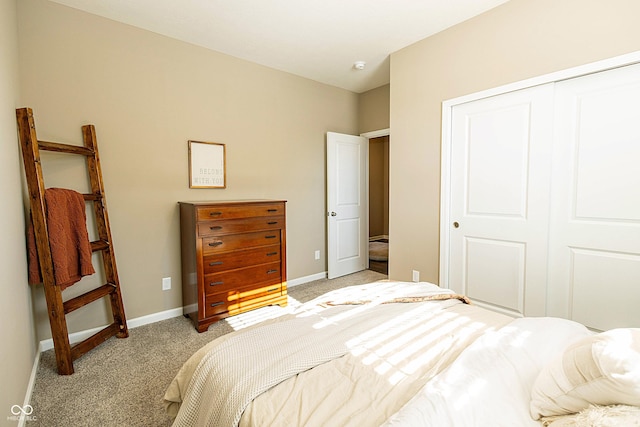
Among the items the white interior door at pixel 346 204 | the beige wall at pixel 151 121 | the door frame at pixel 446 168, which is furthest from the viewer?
the white interior door at pixel 346 204

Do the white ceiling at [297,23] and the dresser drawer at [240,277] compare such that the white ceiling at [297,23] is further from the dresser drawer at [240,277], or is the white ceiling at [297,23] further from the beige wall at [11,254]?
the dresser drawer at [240,277]

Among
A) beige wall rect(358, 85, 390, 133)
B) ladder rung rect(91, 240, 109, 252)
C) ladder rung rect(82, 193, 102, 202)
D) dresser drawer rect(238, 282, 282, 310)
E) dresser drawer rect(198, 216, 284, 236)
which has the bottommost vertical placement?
dresser drawer rect(238, 282, 282, 310)

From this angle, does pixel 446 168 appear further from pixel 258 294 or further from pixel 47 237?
pixel 47 237

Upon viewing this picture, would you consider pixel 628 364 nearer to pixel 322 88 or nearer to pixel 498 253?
pixel 498 253

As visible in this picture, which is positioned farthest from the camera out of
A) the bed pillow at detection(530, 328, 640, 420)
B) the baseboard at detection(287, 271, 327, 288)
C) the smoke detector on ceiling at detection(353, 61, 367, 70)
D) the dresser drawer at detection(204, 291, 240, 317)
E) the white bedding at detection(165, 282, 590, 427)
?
the baseboard at detection(287, 271, 327, 288)

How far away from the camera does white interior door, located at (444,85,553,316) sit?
2422 millimetres

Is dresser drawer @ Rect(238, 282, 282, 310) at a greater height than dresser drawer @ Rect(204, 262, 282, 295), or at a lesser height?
lesser

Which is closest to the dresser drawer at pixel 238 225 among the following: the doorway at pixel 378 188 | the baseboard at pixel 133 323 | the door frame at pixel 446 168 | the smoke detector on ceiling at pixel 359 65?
the baseboard at pixel 133 323

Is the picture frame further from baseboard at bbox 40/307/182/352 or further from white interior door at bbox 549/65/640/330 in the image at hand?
white interior door at bbox 549/65/640/330

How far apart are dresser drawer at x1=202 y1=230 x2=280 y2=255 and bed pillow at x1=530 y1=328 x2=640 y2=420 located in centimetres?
243

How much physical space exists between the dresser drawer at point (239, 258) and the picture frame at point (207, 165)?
80cm

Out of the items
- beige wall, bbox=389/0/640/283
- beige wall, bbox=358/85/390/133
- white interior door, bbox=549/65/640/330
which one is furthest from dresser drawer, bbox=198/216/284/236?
white interior door, bbox=549/65/640/330

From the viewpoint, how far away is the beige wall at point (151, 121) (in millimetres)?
2389

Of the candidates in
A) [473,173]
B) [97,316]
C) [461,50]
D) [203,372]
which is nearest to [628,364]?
[203,372]
